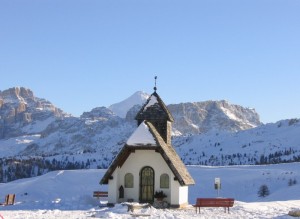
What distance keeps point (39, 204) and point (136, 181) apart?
7.40 m

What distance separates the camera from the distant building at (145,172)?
41125 millimetres

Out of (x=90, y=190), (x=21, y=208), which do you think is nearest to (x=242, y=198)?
(x=90, y=190)

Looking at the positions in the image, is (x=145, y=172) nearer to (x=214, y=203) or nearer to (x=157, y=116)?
(x=157, y=116)

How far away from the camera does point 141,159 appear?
42406 millimetres

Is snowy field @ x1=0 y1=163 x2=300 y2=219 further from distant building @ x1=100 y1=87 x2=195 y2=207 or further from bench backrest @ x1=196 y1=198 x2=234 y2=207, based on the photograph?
bench backrest @ x1=196 y1=198 x2=234 y2=207

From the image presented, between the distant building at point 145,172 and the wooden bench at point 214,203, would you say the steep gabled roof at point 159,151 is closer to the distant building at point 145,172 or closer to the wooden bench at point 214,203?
the distant building at point 145,172

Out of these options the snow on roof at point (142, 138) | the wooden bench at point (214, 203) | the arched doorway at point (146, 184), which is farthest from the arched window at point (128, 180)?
the wooden bench at point (214, 203)

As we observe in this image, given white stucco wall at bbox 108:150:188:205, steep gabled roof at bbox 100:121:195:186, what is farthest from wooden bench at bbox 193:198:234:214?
white stucco wall at bbox 108:150:188:205

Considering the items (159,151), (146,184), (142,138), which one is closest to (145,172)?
(146,184)

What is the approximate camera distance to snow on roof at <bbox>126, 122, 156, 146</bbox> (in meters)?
41.2

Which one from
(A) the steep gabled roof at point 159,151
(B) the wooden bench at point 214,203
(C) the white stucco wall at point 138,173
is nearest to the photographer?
(B) the wooden bench at point 214,203

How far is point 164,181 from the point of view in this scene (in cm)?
4188

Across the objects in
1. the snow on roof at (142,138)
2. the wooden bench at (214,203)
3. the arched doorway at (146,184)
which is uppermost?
the snow on roof at (142,138)

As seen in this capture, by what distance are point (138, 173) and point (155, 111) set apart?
5724 mm
